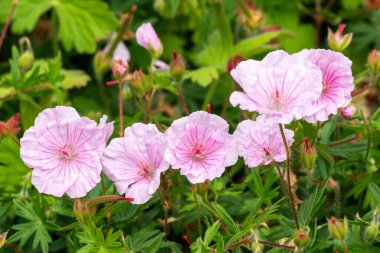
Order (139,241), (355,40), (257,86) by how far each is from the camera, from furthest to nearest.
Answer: (355,40)
(139,241)
(257,86)

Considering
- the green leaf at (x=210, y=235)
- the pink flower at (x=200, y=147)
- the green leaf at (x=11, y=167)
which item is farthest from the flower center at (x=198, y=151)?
the green leaf at (x=11, y=167)

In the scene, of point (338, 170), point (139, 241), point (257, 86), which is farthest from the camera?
point (338, 170)

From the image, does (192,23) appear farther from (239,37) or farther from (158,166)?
(158,166)

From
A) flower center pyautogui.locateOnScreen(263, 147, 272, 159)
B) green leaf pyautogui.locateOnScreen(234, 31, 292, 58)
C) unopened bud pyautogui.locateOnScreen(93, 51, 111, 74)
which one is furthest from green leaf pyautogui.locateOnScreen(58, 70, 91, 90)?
flower center pyautogui.locateOnScreen(263, 147, 272, 159)

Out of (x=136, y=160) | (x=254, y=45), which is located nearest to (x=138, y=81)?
(x=136, y=160)

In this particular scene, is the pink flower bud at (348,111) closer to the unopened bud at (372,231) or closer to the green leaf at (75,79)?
the unopened bud at (372,231)

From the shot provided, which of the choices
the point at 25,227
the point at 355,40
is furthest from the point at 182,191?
the point at 355,40

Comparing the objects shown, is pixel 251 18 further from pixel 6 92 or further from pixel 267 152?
pixel 267 152
